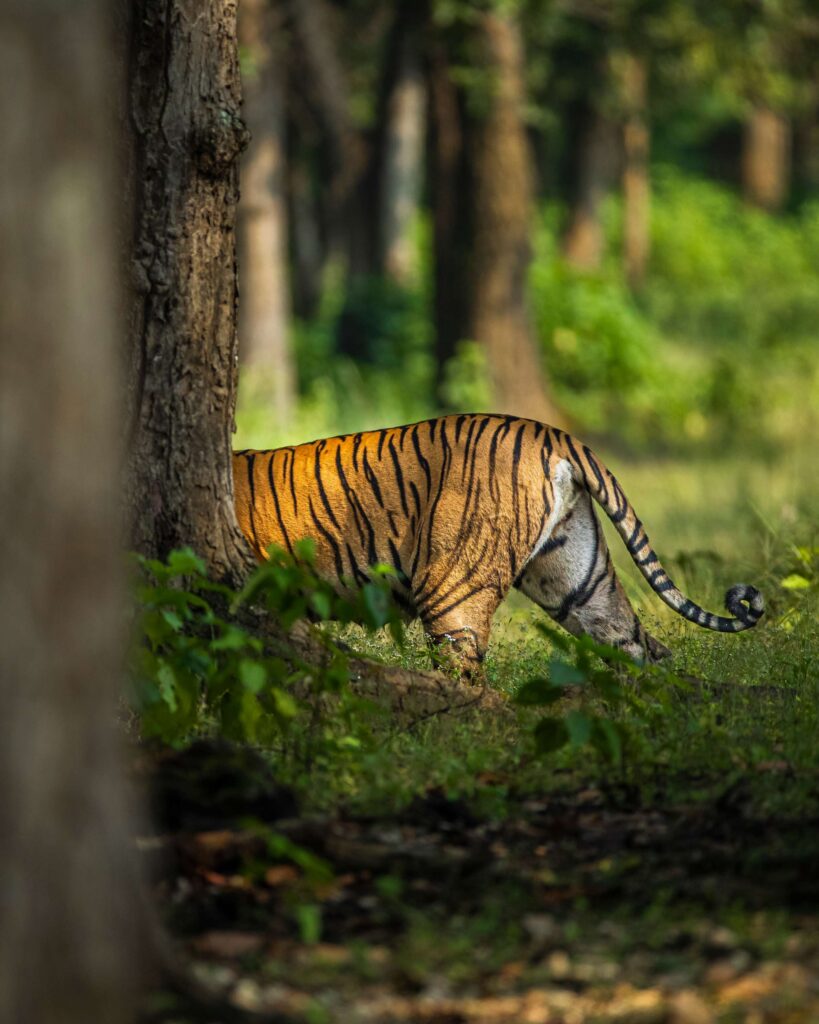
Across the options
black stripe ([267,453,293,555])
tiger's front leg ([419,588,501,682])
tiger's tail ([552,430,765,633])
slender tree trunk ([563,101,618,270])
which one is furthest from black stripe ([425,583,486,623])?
slender tree trunk ([563,101,618,270])

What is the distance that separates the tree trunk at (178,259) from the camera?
5.06 meters

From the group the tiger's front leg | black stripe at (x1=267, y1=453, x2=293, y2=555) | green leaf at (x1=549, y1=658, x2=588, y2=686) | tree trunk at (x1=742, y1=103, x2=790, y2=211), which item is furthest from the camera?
→ tree trunk at (x1=742, y1=103, x2=790, y2=211)

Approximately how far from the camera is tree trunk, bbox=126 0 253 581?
5.06 metres

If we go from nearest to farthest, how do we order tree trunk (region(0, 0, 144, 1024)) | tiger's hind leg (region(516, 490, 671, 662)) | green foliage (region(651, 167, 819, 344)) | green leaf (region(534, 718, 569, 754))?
Result: tree trunk (region(0, 0, 144, 1024)), green leaf (region(534, 718, 569, 754)), tiger's hind leg (region(516, 490, 671, 662)), green foliage (region(651, 167, 819, 344))

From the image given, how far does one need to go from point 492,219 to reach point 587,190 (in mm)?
10786

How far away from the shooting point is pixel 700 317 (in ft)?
87.4

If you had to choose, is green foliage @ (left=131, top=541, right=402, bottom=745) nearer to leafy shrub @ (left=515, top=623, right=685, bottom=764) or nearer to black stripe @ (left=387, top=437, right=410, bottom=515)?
leafy shrub @ (left=515, top=623, right=685, bottom=764)

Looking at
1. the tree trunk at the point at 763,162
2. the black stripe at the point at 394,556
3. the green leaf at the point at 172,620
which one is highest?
the tree trunk at the point at 763,162

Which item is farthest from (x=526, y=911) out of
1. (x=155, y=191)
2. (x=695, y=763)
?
(x=155, y=191)

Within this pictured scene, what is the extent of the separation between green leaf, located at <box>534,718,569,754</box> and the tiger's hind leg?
2002 mm

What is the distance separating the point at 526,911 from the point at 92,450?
60.2 inches

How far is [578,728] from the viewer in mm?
3975

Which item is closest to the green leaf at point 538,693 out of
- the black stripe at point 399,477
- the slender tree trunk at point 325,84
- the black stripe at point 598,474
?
the black stripe at point 598,474

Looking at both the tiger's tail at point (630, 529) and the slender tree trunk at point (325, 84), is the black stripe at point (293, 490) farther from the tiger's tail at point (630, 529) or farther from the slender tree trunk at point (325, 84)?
the slender tree trunk at point (325, 84)
